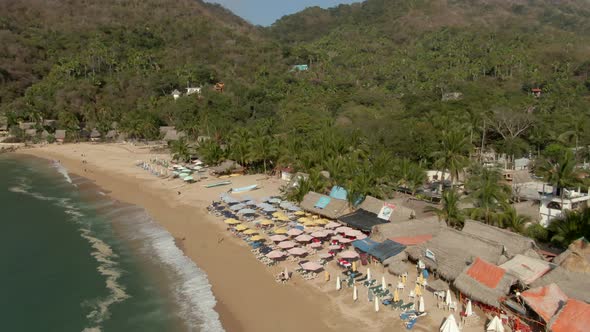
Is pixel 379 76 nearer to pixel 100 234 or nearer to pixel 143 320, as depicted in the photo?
pixel 100 234

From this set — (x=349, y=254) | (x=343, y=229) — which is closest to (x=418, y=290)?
(x=349, y=254)

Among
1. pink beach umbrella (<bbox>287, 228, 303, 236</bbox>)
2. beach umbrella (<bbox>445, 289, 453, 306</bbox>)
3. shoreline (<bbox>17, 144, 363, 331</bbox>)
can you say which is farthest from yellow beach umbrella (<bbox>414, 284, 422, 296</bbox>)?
pink beach umbrella (<bbox>287, 228, 303, 236</bbox>)

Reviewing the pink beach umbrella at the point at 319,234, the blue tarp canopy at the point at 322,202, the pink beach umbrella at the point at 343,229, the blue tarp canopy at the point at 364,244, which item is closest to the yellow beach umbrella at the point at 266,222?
the blue tarp canopy at the point at 322,202

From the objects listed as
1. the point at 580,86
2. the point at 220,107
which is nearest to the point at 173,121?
the point at 220,107

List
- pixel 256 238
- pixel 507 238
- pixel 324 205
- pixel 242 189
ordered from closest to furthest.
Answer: pixel 507 238, pixel 256 238, pixel 324 205, pixel 242 189

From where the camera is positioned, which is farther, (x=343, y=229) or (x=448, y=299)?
(x=343, y=229)

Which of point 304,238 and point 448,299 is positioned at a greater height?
point 304,238

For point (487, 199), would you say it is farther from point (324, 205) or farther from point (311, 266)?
point (311, 266)
